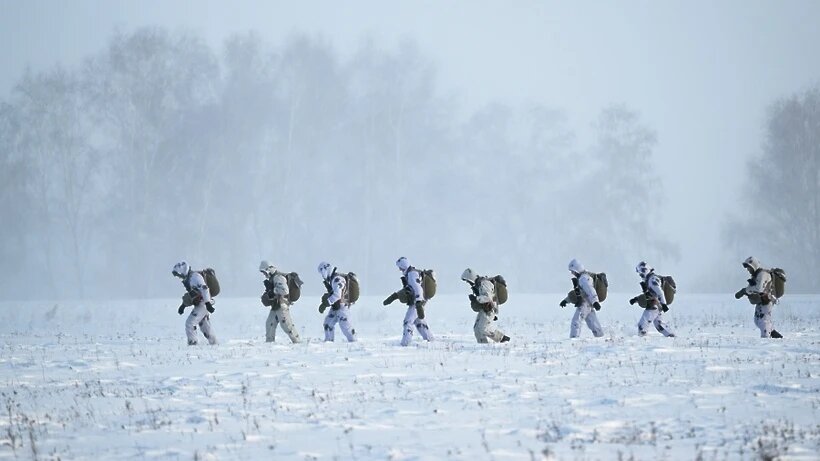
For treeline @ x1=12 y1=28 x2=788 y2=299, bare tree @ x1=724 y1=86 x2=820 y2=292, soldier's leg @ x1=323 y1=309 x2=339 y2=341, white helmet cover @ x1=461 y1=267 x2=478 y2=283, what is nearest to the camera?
white helmet cover @ x1=461 y1=267 x2=478 y2=283

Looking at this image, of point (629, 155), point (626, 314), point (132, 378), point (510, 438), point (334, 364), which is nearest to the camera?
point (510, 438)

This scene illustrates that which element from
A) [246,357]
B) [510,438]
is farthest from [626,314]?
[510,438]

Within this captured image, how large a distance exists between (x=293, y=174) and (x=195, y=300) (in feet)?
102

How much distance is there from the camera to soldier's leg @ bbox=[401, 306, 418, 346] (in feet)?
62.1

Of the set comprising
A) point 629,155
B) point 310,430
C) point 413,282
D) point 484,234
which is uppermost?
point 629,155

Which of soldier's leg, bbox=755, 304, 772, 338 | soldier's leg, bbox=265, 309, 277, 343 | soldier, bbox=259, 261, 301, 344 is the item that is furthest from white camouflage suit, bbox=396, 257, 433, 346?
soldier's leg, bbox=755, 304, 772, 338

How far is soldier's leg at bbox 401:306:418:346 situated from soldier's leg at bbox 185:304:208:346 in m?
4.32

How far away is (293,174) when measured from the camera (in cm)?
4991

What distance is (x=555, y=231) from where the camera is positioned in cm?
5347

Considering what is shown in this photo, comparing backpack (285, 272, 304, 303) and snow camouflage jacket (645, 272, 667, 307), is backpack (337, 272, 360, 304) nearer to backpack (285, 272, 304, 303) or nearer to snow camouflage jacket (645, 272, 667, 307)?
backpack (285, 272, 304, 303)

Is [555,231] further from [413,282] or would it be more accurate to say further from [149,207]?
[413,282]

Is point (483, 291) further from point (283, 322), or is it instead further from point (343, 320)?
point (283, 322)

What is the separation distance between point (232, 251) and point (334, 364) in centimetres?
3426

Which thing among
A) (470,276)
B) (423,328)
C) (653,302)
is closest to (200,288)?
(423,328)
